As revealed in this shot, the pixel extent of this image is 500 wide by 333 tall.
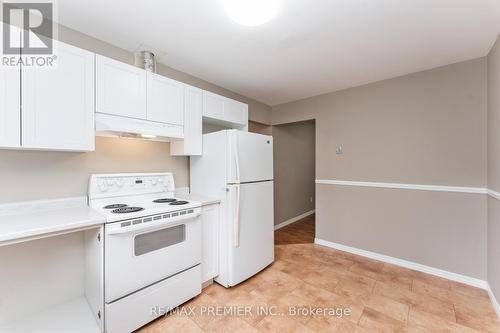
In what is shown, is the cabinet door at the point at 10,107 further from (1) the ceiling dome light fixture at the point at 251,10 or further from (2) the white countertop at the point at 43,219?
(1) the ceiling dome light fixture at the point at 251,10

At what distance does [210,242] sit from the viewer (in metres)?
2.25

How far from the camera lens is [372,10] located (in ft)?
5.15

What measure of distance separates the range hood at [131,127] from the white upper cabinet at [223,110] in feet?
1.45

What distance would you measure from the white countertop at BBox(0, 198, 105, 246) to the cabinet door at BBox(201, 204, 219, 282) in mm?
969

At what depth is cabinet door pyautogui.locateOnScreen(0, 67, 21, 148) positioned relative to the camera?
4.19ft

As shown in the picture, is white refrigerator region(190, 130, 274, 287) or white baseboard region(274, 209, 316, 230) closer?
white refrigerator region(190, 130, 274, 287)

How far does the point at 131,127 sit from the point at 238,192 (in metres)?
1.16

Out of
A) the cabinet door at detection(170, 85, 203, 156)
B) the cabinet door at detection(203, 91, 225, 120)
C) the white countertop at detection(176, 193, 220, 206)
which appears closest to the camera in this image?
the white countertop at detection(176, 193, 220, 206)

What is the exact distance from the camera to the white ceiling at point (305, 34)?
1547 millimetres

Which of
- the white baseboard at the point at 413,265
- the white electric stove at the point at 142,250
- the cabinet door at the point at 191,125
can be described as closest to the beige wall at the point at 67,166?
the white electric stove at the point at 142,250

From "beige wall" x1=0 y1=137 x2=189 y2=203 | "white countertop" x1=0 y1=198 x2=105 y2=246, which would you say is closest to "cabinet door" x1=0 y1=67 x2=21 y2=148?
"beige wall" x1=0 y1=137 x2=189 y2=203

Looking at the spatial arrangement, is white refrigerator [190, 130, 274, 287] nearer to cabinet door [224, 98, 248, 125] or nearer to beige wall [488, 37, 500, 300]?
cabinet door [224, 98, 248, 125]

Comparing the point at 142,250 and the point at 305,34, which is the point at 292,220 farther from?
the point at 305,34

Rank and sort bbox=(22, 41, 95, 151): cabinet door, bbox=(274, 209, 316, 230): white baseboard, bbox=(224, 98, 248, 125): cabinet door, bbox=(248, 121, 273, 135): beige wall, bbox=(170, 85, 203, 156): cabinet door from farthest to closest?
bbox=(274, 209, 316, 230): white baseboard → bbox=(248, 121, 273, 135): beige wall → bbox=(224, 98, 248, 125): cabinet door → bbox=(170, 85, 203, 156): cabinet door → bbox=(22, 41, 95, 151): cabinet door
